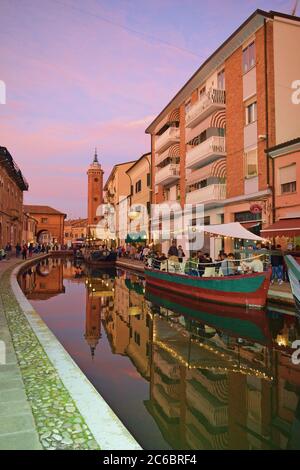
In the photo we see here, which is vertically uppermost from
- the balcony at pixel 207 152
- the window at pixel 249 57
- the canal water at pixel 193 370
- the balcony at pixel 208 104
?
the window at pixel 249 57

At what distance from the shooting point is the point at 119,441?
142 inches

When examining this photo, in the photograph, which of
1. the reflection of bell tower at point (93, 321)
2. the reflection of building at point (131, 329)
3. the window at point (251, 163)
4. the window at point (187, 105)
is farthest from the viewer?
the window at point (187, 105)

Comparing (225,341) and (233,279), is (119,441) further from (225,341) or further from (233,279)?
(233,279)

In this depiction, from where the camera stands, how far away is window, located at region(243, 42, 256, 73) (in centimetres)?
2106

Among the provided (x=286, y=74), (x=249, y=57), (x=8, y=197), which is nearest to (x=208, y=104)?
(x=249, y=57)

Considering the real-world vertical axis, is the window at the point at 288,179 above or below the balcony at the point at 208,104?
below

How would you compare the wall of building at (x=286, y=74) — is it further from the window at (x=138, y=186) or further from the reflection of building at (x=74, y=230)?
the reflection of building at (x=74, y=230)

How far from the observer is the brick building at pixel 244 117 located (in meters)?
19.8

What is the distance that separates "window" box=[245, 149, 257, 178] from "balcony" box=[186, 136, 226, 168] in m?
2.56

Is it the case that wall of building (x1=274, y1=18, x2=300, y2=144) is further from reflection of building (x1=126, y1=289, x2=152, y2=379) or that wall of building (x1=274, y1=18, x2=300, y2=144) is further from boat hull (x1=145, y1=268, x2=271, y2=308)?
reflection of building (x1=126, y1=289, x2=152, y2=379)

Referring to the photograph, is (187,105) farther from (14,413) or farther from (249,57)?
(14,413)

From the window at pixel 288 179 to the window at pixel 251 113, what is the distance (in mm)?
4153

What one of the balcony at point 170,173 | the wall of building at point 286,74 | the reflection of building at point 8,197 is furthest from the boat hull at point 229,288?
the reflection of building at point 8,197
